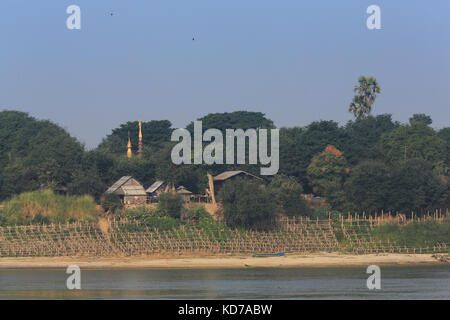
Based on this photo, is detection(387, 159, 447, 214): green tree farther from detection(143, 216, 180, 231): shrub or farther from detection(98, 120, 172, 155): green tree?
detection(98, 120, 172, 155): green tree

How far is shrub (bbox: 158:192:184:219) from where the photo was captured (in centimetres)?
4781

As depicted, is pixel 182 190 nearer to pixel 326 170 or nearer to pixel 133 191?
pixel 133 191

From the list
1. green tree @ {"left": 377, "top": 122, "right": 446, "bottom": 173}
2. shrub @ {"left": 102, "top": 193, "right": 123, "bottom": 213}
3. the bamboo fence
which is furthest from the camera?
green tree @ {"left": 377, "top": 122, "right": 446, "bottom": 173}

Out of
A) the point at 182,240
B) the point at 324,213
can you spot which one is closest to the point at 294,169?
the point at 324,213

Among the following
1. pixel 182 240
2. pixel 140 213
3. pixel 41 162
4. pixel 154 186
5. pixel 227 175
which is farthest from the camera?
pixel 154 186

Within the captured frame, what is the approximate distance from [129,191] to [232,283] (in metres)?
20.9

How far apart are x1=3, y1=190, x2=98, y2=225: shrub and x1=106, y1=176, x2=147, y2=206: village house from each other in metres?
5.54

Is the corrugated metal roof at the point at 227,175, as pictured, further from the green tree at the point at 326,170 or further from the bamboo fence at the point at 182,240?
the bamboo fence at the point at 182,240

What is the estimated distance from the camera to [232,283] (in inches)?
1419

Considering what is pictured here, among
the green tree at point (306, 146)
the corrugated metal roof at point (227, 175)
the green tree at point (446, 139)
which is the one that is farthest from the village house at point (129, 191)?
the green tree at point (446, 139)

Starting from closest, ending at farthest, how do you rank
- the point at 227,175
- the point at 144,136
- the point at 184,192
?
the point at 184,192 < the point at 227,175 < the point at 144,136

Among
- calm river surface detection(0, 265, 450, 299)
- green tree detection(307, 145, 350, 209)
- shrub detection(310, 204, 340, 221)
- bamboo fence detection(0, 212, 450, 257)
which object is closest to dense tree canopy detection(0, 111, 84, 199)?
bamboo fence detection(0, 212, 450, 257)

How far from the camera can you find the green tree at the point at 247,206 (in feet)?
147
